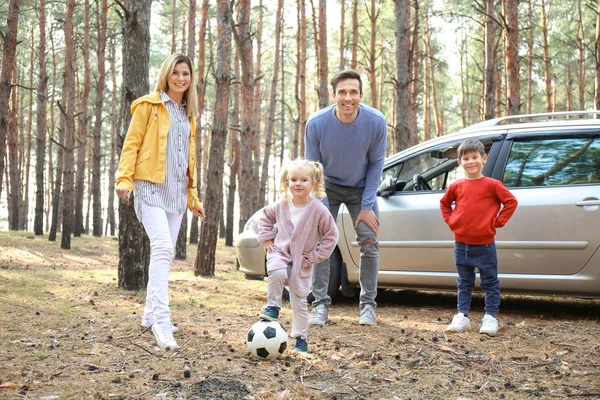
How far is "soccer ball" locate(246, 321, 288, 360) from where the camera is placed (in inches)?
161

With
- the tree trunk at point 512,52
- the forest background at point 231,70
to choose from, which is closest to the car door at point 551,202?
the forest background at point 231,70

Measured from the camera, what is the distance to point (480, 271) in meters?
5.32

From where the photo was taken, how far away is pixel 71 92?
1588cm

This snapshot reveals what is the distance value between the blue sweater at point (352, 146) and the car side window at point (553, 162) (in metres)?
1.55

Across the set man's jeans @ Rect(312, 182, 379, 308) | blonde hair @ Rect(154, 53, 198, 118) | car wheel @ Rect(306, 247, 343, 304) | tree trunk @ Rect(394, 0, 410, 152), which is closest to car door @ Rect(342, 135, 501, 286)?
car wheel @ Rect(306, 247, 343, 304)

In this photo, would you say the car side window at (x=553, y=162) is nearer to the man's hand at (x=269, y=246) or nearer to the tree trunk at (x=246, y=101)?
the man's hand at (x=269, y=246)

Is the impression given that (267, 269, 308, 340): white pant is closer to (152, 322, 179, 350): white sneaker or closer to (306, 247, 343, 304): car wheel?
(152, 322, 179, 350): white sneaker

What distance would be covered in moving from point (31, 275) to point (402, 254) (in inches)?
217

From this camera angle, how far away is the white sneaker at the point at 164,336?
4.32 metres

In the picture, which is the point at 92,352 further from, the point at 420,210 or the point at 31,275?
the point at 31,275

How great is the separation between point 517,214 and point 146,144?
3.56m

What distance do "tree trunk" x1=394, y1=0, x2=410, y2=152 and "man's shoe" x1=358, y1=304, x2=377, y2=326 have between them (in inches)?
→ 260

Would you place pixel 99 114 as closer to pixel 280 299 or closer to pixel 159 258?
pixel 159 258

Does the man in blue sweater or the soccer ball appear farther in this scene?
the man in blue sweater
